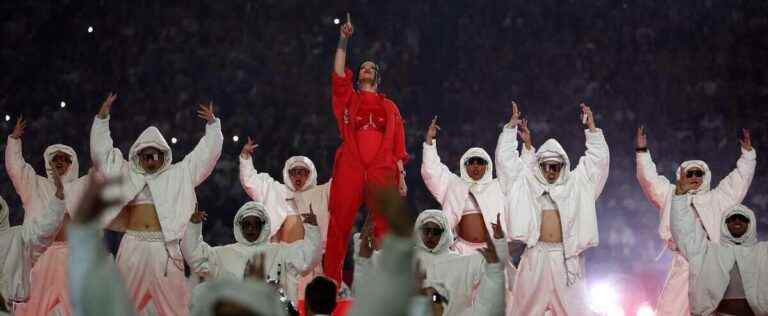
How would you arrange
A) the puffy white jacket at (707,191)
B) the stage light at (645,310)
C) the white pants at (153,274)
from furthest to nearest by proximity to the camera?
the stage light at (645,310) < the puffy white jacket at (707,191) < the white pants at (153,274)

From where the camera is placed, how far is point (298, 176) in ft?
31.6

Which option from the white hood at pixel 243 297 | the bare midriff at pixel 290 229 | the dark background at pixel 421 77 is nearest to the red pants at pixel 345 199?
the bare midriff at pixel 290 229

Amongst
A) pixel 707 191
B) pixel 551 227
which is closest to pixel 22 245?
pixel 551 227

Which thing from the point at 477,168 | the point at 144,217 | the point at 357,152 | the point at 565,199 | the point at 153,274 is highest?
the point at 357,152

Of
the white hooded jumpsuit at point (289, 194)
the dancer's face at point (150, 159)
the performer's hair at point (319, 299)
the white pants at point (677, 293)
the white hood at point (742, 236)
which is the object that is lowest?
the white pants at point (677, 293)

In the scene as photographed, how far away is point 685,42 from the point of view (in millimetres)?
11445

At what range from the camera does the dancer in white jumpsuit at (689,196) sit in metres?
8.83

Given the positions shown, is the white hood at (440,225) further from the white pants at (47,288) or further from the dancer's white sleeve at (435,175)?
the white pants at (47,288)

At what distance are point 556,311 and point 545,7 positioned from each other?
4.31 m

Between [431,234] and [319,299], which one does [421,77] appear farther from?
[319,299]

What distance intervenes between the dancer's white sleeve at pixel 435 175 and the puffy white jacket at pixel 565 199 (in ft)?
2.42

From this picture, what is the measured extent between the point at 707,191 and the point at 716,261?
219cm

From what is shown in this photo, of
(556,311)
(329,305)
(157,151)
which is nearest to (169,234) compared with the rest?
(157,151)

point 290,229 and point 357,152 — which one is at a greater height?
point 357,152
